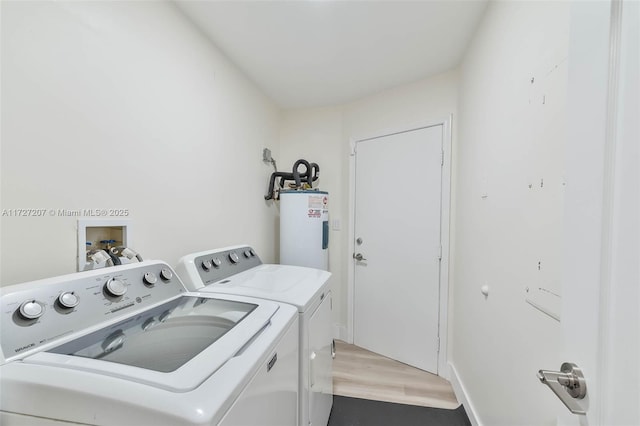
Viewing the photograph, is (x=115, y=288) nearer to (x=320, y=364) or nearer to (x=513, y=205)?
(x=320, y=364)

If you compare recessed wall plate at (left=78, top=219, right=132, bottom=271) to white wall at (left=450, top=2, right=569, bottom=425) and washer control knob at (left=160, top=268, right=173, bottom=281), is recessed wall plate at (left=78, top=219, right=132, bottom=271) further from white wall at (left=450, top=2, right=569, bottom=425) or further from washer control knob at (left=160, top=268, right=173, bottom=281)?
white wall at (left=450, top=2, right=569, bottom=425)

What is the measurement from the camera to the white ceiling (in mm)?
1375

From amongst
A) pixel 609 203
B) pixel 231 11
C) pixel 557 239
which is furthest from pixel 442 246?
pixel 231 11

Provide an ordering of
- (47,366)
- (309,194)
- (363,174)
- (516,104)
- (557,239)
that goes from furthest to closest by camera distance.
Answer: (363,174) < (309,194) < (516,104) < (557,239) < (47,366)

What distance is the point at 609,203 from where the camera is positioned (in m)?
0.42

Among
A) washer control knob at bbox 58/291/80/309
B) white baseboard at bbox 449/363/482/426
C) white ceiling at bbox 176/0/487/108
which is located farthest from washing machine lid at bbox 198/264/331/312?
white ceiling at bbox 176/0/487/108

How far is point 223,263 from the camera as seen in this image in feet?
4.79

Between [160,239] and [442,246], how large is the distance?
1.97 metres

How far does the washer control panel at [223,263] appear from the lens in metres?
1.28

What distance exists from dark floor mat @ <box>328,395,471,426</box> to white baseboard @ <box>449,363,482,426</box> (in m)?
0.05

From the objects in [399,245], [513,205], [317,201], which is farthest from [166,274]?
[399,245]

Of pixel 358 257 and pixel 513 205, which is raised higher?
pixel 513 205

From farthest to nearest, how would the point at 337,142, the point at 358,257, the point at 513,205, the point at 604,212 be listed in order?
the point at 337,142, the point at 358,257, the point at 513,205, the point at 604,212

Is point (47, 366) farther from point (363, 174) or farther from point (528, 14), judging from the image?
point (363, 174)
